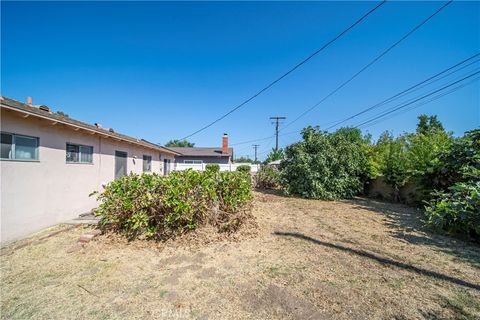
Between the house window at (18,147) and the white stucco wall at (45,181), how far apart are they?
0.32ft

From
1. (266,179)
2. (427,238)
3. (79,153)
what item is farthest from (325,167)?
(79,153)

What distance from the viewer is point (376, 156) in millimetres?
11070

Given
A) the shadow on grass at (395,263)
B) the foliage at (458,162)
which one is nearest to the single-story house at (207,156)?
the foliage at (458,162)

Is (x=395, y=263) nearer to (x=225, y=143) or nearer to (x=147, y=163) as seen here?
(x=147, y=163)

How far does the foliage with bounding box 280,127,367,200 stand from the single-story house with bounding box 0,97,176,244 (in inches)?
343

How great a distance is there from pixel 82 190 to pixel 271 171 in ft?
36.1

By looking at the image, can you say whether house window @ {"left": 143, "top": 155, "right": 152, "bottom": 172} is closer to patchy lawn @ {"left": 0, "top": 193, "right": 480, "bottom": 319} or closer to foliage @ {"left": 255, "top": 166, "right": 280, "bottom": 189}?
patchy lawn @ {"left": 0, "top": 193, "right": 480, "bottom": 319}

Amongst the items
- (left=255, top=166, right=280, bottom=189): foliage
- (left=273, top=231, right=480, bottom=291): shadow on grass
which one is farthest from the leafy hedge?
(left=255, top=166, right=280, bottom=189): foliage

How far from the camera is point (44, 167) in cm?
535

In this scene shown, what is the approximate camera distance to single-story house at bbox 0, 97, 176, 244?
4508mm

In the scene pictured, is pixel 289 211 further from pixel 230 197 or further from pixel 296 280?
pixel 296 280

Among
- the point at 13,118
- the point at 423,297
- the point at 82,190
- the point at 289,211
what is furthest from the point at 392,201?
the point at 13,118

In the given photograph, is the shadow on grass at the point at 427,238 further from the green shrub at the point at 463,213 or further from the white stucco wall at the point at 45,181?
the white stucco wall at the point at 45,181

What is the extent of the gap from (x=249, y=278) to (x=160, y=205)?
92.2 inches
